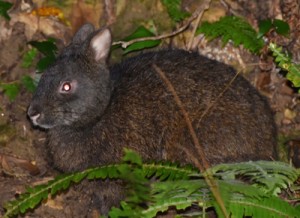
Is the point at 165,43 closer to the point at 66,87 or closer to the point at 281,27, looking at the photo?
the point at 281,27

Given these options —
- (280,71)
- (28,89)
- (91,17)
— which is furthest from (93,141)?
(280,71)

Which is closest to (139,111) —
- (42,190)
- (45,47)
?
(45,47)

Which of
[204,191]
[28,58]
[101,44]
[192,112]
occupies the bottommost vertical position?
[192,112]

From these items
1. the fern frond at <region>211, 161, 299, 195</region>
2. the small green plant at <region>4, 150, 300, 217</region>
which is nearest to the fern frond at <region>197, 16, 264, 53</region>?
the fern frond at <region>211, 161, 299, 195</region>

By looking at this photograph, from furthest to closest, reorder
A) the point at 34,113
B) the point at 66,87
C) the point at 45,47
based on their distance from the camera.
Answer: the point at 45,47, the point at 66,87, the point at 34,113

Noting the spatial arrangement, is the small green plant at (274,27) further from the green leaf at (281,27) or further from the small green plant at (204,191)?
the small green plant at (204,191)

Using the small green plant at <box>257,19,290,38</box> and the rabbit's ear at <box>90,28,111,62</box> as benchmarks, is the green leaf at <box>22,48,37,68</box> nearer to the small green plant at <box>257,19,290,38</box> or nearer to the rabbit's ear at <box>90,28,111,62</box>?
the rabbit's ear at <box>90,28,111,62</box>

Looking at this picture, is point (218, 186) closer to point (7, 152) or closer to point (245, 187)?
point (245, 187)
